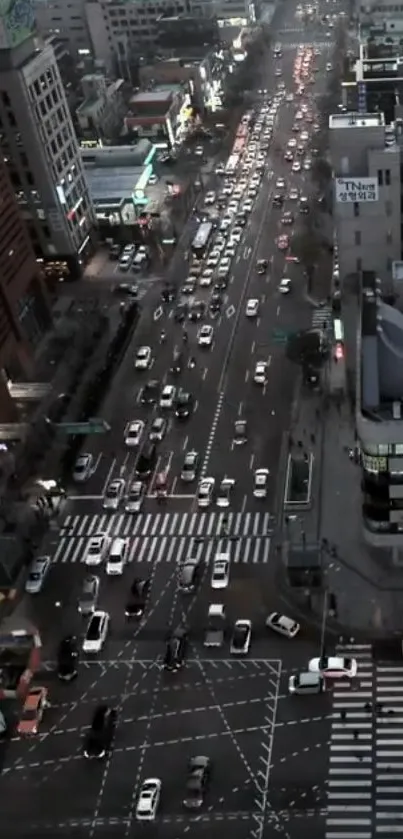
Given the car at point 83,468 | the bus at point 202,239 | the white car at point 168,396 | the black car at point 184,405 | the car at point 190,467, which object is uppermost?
the bus at point 202,239


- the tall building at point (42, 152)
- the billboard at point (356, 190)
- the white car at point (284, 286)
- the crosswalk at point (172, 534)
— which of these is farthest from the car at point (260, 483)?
the tall building at point (42, 152)

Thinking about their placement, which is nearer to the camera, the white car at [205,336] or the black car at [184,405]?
the black car at [184,405]

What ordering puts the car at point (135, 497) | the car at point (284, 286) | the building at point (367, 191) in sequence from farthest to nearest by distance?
1. the car at point (284, 286)
2. the building at point (367, 191)
3. the car at point (135, 497)

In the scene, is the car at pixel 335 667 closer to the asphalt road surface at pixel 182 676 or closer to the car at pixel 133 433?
the asphalt road surface at pixel 182 676

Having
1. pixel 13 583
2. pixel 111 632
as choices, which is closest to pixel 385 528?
pixel 111 632

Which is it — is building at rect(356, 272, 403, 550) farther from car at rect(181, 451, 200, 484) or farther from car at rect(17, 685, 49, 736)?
car at rect(17, 685, 49, 736)

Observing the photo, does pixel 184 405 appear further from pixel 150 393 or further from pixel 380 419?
pixel 380 419

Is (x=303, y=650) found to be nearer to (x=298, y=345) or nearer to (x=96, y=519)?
(x=96, y=519)
